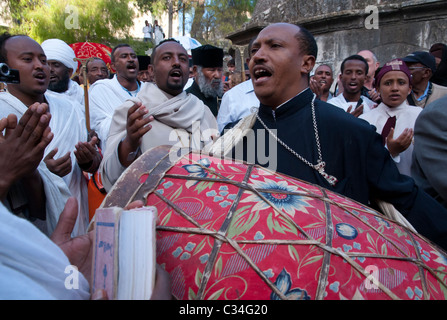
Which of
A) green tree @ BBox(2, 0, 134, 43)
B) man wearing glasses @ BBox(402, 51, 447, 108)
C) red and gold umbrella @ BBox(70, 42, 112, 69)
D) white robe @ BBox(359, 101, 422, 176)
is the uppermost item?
green tree @ BBox(2, 0, 134, 43)

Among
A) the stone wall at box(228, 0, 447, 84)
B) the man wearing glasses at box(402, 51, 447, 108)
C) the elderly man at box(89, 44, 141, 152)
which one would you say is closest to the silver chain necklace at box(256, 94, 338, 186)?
the elderly man at box(89, 44, 141, 152)

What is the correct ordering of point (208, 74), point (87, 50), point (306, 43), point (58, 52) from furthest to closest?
point (87, 50) < point (208, 74) < point (58, 52) < point (306, 43)

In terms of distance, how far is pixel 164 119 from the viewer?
3.11 m

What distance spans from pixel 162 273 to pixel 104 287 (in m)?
0.18

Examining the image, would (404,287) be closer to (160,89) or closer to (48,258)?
(48,258)

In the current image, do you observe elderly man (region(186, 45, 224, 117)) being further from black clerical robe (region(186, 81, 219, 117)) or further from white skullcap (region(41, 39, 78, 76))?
white skullcap (region(41, 39, 78, 76))

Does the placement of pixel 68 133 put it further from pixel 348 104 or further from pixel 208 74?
pixel 348 104

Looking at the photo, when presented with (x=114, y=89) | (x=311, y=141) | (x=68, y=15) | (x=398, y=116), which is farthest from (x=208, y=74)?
(x=68, y=15)

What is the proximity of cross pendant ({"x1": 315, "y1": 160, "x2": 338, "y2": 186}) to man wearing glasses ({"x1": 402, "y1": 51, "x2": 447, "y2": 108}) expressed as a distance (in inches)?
125

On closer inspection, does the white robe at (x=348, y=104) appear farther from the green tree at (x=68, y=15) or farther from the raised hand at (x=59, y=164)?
the green tree at (x=68, y=15)

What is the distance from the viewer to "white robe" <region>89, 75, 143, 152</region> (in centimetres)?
480

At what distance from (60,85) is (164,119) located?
104 inches
